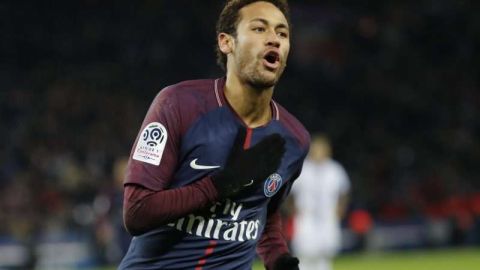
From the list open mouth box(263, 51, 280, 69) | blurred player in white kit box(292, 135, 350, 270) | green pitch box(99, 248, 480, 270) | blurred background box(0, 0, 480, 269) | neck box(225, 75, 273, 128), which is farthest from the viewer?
blurred background box(0, 0, 480, 269)

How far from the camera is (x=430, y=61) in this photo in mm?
24984

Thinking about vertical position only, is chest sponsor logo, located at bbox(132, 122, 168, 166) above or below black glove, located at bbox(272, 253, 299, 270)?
above

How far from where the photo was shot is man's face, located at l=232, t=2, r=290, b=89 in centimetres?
371

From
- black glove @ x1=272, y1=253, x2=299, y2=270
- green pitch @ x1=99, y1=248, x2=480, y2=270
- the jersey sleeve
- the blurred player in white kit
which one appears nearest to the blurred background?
green pitch @ x1=99, y1=248, x2=480, y2=270

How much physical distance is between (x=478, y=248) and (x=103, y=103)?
306 inches

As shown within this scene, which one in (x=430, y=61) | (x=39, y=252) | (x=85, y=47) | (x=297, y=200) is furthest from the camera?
(x=430, y=61)

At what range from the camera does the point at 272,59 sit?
3752 mm

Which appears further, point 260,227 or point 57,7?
point 57,7

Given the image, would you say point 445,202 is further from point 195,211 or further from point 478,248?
point 195,211

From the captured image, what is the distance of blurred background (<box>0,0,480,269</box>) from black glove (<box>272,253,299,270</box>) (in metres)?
8.92

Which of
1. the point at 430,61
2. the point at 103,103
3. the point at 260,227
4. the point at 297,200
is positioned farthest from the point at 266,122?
the point at 430,61

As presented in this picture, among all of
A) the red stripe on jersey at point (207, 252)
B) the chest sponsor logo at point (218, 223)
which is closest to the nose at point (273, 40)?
the chest sponsor logo at point (218, 223)

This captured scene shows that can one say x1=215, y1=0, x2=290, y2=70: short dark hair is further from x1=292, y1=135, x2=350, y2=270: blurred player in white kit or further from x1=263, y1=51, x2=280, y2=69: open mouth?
x1=292, y1=135, x2=350, y2=270: blurred player in white kit

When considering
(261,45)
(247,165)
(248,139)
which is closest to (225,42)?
(261,45)
